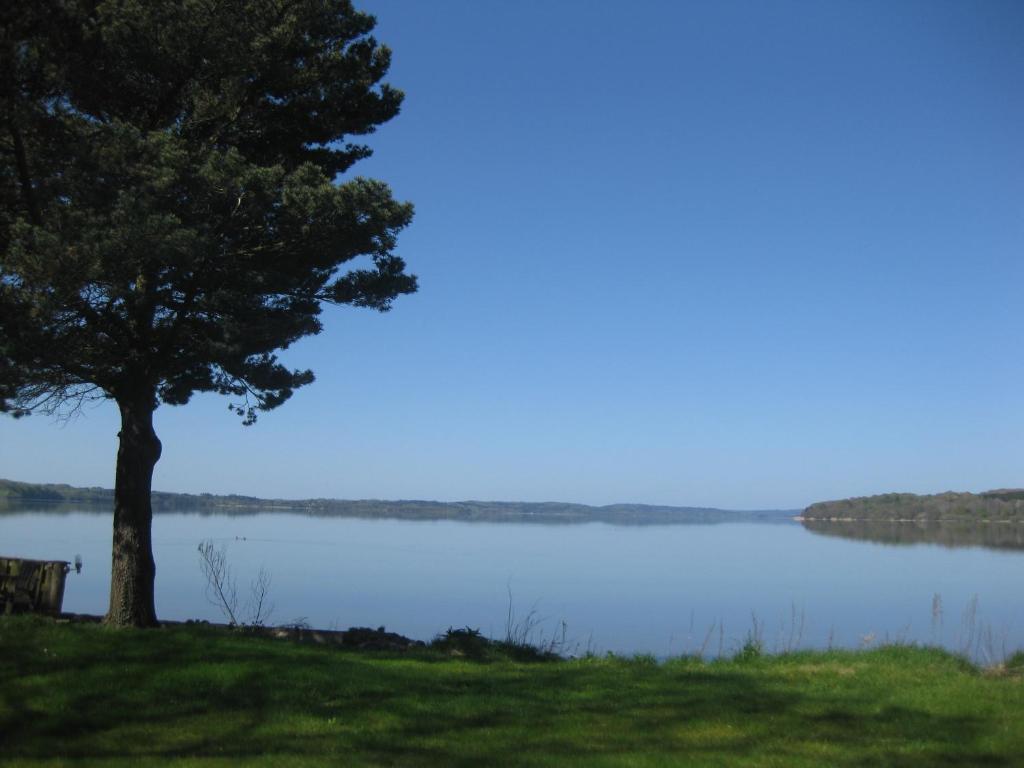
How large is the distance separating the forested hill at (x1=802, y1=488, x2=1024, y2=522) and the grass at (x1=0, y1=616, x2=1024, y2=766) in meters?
78.3

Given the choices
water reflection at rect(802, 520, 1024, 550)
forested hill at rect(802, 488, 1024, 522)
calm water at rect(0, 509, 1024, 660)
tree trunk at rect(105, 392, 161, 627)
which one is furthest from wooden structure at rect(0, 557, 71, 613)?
forested hill at rect(802, 488, 1024, 522)

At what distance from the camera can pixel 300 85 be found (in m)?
11.9

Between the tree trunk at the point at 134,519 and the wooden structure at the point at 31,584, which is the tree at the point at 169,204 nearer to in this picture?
the tree trunk at the point at 134,519

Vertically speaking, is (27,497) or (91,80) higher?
(91,80)

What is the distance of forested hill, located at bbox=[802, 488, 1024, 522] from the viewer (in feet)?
257

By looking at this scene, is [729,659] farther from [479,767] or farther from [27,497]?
[27,497]

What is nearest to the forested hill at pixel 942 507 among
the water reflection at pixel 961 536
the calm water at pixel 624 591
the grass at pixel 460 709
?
the water reflection at pixel 961 536

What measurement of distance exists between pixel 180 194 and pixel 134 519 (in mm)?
4163

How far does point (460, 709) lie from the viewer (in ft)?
24.0

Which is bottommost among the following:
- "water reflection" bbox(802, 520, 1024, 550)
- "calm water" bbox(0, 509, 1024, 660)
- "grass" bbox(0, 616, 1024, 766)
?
"calm water" bbox(0, 509, 1024, 660)

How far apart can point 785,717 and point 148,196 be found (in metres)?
7.91

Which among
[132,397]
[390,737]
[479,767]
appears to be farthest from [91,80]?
[479,767]

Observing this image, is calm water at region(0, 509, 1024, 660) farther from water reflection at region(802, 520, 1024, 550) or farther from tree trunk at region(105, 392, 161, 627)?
tree trunk at region(105, 392, 161, 627)

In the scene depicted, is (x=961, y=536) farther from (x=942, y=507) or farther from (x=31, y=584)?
(x=31, y=584)
